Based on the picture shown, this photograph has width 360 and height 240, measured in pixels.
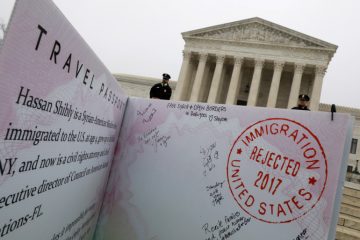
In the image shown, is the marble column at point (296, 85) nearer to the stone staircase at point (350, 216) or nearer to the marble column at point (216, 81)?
the marble column at point (216, 81)

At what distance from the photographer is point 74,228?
206 cm

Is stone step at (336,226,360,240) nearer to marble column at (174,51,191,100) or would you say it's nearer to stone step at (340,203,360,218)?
stone step at (340,203,360,218)

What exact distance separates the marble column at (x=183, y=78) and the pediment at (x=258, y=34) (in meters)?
2.36

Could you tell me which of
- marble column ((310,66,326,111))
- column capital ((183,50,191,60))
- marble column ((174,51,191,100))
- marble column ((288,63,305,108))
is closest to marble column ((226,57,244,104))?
marble column ((174,51,191,100))

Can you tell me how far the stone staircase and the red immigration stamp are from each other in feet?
12.7

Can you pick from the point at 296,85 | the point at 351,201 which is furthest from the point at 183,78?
the point at 351,201

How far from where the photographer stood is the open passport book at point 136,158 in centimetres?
127

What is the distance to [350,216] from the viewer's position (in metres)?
5.89

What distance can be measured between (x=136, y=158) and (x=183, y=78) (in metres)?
28.0

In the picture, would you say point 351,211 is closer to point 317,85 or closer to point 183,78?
point 317,85

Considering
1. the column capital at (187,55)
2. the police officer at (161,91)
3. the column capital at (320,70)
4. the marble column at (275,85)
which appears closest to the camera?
the police officer at (161,91)

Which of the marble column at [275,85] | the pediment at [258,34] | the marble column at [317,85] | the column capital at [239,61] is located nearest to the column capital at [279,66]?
the marble column at [275,85]

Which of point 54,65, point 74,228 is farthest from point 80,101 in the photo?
point 74,228

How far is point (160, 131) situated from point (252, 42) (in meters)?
28.9
